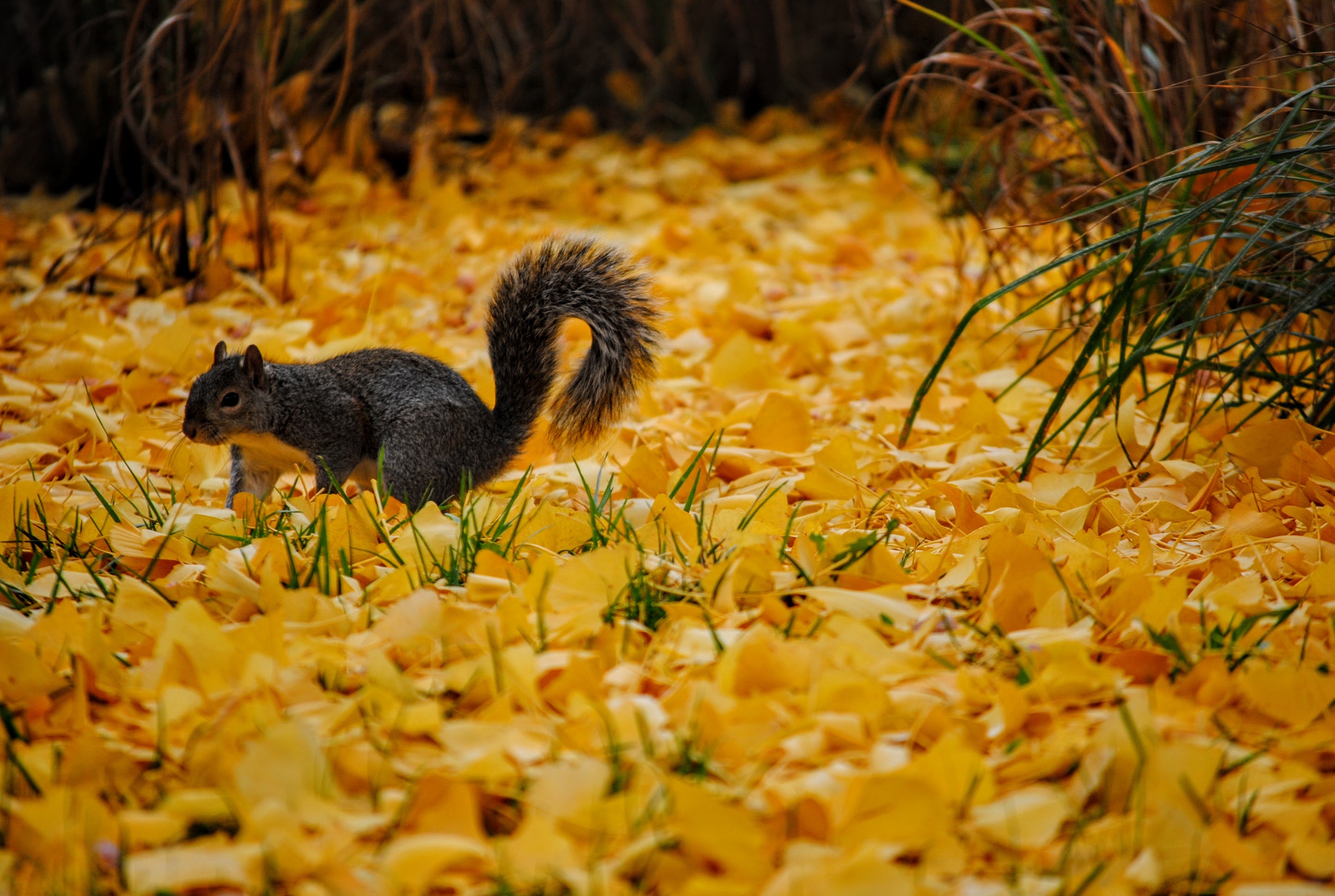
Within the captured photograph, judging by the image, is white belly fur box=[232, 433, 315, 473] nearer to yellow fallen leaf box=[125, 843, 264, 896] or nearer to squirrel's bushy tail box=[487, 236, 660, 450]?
squirrel's bushy tail box=[487, 236, 660, 450]

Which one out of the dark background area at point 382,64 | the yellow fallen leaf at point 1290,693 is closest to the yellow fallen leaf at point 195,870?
the yellow fallen leaf at point 1290,693

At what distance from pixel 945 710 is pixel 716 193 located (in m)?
4.51

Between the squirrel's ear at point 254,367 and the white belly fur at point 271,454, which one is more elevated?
the squirrel's ear at point 254,367

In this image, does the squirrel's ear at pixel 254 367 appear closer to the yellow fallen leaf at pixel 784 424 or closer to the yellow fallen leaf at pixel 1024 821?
the yellow fallen leaf at pixel 784 424

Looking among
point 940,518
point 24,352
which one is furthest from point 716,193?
point 940,518

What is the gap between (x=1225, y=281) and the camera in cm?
189

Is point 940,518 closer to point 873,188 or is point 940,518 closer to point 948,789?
point 948,789

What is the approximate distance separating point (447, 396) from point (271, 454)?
0.42m

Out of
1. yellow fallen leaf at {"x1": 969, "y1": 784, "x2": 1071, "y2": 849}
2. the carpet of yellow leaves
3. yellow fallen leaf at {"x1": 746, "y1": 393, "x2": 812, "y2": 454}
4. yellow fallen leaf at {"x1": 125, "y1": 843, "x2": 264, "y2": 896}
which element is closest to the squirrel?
the carpet of yellow leaves

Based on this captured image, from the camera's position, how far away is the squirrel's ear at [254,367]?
2.35 m

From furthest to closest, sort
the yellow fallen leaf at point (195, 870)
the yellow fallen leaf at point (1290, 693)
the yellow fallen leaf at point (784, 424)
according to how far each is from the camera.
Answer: the yellow fallen leaf at point (784, 424), the yellow fallen leaf at point (1290, 693), the yellow fallen leaf at point (195, 870)

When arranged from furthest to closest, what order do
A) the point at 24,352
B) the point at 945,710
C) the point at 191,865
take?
1. the point at 24,352
2. the point at 945,710
3. the point at 191,865

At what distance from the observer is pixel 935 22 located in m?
6.25

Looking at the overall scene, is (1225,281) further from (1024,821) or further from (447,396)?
(447,396)
